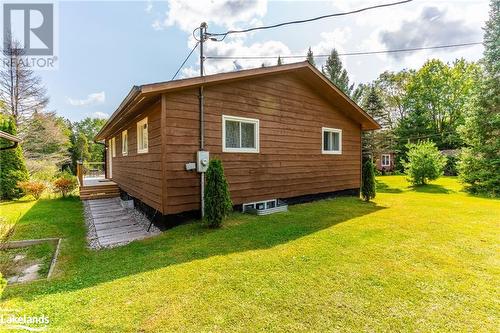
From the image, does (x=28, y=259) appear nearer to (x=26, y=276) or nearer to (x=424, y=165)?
(x=26, y=276)

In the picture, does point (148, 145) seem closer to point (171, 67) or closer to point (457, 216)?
point (171, 67)

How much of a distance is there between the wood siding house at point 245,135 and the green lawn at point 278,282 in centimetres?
154

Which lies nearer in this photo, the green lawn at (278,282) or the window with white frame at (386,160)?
the green lawn at (278,282)

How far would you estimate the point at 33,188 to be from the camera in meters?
10.2

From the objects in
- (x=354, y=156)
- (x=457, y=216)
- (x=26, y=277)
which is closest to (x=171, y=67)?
(x=354, y=156)

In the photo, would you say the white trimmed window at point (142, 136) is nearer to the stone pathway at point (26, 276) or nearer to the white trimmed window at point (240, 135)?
the white trimmed window at point (240, 135)

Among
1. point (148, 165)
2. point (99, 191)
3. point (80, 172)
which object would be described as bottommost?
point (99, 191)

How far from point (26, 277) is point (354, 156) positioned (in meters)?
10.4

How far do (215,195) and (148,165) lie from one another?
7.56 ft

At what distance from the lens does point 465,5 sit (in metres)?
6.82

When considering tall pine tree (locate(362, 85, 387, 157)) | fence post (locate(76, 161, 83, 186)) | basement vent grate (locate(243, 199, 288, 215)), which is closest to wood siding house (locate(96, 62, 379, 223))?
basement vent grate (locate(243, 199, 288, 215))

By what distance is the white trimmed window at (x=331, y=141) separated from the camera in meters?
9.23

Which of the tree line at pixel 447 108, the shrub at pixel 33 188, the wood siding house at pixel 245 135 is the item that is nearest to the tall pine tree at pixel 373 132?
the tree line at pixel 447 108

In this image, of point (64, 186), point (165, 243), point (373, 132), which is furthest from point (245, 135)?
point (373, 132)
